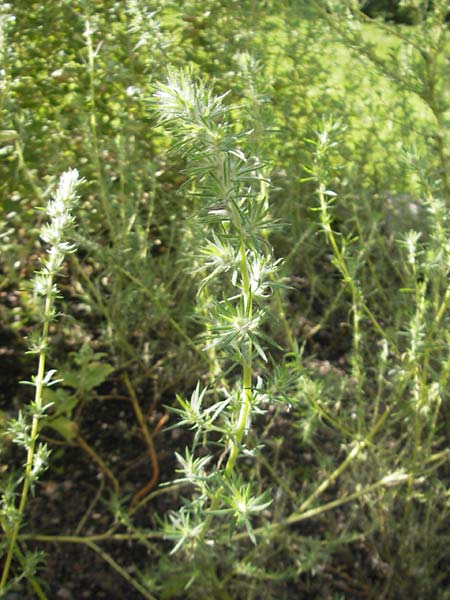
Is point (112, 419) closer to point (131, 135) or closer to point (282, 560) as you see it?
point (282, 560)

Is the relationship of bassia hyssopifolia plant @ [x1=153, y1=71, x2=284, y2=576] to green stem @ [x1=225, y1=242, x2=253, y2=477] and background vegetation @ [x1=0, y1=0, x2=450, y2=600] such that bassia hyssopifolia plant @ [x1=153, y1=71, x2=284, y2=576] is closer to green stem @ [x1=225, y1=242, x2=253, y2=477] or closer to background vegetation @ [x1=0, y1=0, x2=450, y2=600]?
green stem @ [x1=225, y1=242, x2=253, y2=477]

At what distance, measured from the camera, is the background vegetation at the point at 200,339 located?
173 cm

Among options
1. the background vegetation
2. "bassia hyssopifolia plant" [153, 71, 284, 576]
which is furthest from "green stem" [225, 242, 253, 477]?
the background vegetation

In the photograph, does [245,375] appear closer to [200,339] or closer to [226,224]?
[226,224]

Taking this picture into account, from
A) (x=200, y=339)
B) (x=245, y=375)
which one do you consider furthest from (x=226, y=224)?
(x=200, y=339)

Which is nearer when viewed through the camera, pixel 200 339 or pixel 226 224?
pixel 226 224

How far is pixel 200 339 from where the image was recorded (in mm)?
1923

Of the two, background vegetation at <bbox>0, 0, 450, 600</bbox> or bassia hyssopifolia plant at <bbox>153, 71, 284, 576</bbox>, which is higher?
bassia hyssopifolia plant at <bbox>153, 71, 284, 576</bbox>

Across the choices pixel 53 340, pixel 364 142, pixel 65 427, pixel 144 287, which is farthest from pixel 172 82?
pixel 364 142

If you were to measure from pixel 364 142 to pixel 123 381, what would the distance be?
1459mm

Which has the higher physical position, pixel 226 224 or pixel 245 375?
pixel 226 224

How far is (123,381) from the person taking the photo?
2.53 meters

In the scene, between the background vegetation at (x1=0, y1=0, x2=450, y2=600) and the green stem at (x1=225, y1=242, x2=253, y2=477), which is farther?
the background vegetation at (x1=0, y1=0, x2=450, y2=600)

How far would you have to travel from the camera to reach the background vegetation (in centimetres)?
173
